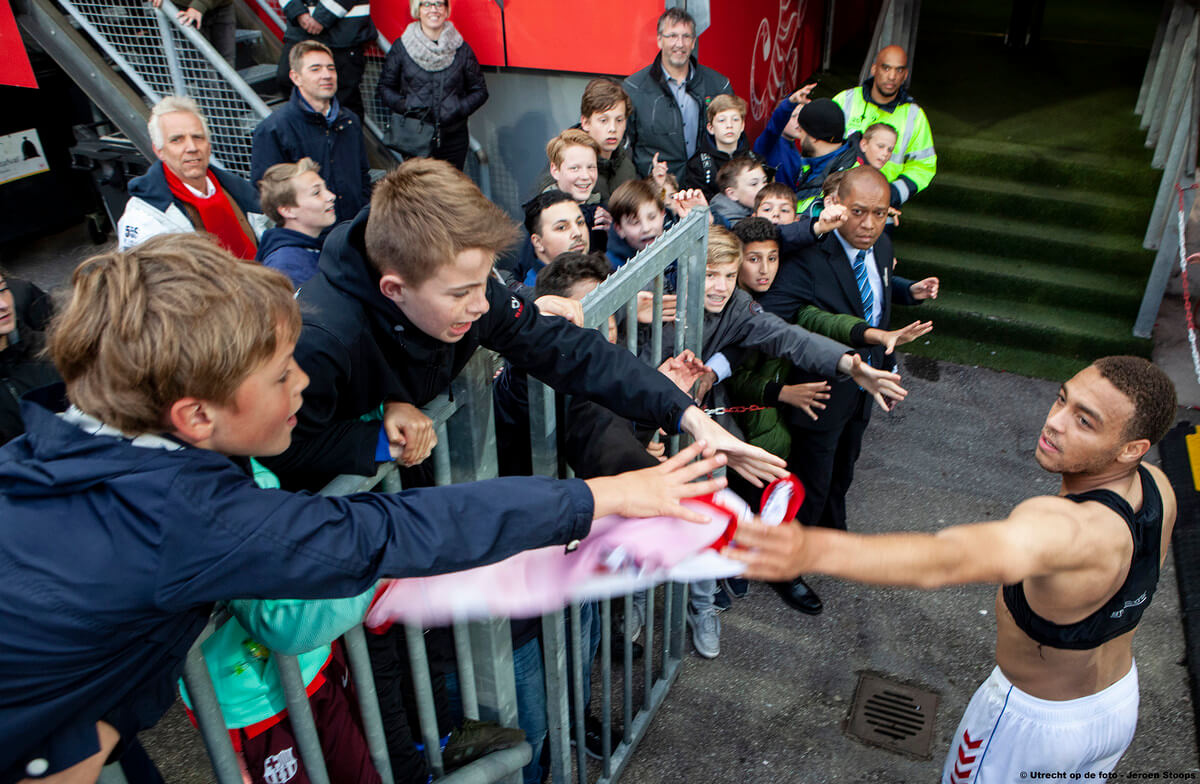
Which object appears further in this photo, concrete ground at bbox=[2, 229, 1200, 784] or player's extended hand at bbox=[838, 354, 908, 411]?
concrete ground at bbox=[2, 229, 1200, 784]

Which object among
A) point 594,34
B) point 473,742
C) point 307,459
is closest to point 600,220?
point 473,742

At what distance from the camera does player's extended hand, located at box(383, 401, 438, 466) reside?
1.90m

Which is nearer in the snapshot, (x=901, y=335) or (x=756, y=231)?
(x=901, y=335)

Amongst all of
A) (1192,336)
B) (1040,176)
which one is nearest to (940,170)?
(1040,176)

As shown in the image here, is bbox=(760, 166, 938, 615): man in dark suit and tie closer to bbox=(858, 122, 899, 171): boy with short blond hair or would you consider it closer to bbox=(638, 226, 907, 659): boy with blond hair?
bbox=(638, 226, 907, 659): boy with blond hair

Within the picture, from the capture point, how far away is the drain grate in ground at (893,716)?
3.71 m

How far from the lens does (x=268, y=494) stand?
1410 millimetres

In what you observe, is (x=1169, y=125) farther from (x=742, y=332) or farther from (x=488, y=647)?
(x=488, y=647)

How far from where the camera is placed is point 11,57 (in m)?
3.66

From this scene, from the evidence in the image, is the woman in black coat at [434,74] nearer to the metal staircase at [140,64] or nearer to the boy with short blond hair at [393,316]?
the metal staircase at [140,64]

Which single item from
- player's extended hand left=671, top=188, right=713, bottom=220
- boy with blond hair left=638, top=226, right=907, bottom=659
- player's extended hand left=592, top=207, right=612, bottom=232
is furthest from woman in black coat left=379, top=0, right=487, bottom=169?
boy with blond hair left=638, top=226, right=907, bottom=659

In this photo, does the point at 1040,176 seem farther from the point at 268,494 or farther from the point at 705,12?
the point at 268,494

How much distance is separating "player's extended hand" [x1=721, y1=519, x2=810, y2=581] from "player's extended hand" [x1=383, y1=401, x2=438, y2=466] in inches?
28.6

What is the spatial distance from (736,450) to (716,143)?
154 inches
